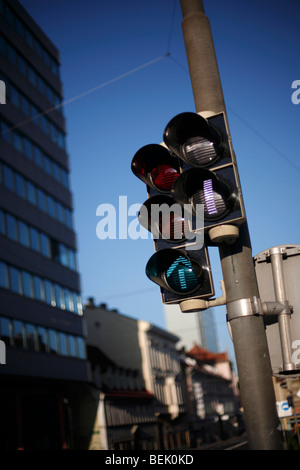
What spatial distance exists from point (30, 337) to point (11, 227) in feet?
19.7

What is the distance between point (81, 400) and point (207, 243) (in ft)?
133

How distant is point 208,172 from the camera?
3.12 metres

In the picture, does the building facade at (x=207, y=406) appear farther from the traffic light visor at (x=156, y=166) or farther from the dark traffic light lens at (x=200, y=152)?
the dark traffic light lens at (x=200, y=152)

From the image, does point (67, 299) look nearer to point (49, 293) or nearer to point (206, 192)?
point (49, 293)

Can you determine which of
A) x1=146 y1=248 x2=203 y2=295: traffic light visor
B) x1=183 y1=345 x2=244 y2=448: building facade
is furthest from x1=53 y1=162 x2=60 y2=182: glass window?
x1=146 y1=248 x2=203 y2=295: traffic light visor

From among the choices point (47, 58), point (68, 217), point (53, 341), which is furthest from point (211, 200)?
point (47, 58)

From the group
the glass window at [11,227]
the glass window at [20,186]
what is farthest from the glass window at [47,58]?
the glass window at [11,227]

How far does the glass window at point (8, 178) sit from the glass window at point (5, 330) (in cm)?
740

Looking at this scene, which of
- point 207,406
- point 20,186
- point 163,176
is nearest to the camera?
point 163,176

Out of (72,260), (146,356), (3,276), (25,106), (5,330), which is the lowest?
(5,330)

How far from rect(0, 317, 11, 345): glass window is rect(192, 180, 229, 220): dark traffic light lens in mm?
27619

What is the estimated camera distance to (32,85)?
3759 centimetres

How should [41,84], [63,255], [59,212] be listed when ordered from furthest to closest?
[41,84], [59,212], [63,255]

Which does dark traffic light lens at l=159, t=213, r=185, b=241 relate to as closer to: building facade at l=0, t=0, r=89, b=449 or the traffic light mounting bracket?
the traffic light mounting bracket
